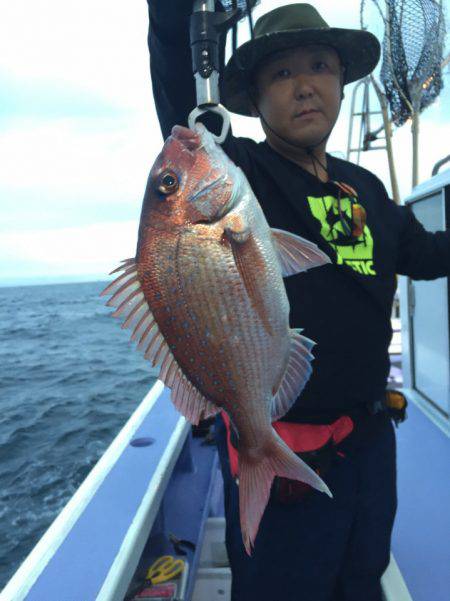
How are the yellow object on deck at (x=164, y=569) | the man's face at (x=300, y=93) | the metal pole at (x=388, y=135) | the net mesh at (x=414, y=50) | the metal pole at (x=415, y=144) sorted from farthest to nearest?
1. the metal pole at (x=388, y=135)
2. the metal pole at (x=415, y=144)
3. the net mesh at (x=414, y=50)
4. the yellow object on deck at (x=164, y=569)
5. the man's face at (x=300, y=93)

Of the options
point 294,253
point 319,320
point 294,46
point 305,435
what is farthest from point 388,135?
point 294,253

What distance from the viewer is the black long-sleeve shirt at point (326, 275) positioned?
1.57 meters

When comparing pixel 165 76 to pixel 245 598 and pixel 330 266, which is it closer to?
pixel 330 266

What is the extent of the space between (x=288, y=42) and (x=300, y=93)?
181 millimetres

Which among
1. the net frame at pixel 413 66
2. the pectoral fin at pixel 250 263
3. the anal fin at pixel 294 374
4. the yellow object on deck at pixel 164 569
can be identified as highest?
the net frame at pixel 413 66

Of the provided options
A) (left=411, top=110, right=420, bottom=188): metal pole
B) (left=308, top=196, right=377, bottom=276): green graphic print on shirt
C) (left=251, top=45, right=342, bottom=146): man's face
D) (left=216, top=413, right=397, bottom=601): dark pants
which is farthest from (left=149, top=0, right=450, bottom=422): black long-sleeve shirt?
(left=411, top=110, right=420, bottom=188): metal pole

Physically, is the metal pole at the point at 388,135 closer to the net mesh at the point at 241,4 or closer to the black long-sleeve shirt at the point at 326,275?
the black long-sleeve shirt at the point at 326,275

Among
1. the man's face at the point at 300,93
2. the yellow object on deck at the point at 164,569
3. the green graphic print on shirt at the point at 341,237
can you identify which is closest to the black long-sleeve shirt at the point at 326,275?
the green graphic print on shirt at the point at 341,237

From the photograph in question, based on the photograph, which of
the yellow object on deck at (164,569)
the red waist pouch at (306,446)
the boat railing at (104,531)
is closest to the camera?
the red waist pouch at (306,446)

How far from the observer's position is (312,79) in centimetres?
169

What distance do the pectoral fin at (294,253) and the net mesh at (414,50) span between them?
466 cm

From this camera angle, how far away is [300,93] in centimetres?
166

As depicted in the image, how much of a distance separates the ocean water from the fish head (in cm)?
556

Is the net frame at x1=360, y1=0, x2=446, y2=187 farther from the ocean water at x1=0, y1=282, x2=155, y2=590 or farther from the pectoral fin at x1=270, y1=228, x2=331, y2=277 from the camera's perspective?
the ocean water at x1=0, y1=282, x2=155, y2=590
